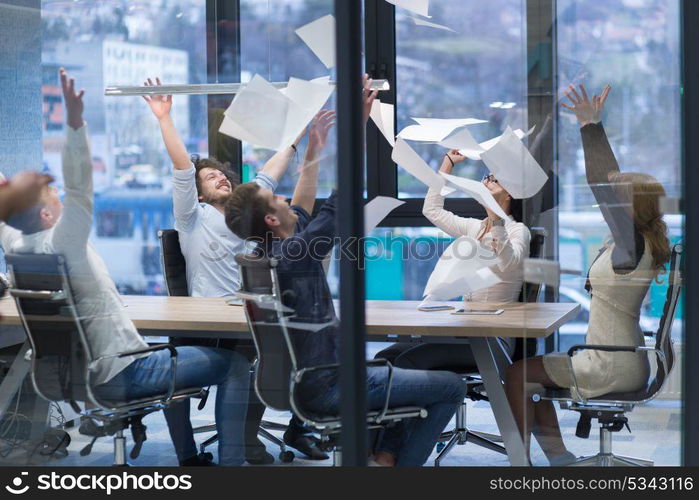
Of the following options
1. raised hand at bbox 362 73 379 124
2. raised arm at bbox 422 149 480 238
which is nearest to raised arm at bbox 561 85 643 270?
raised hand at bbox 362 73 379 124

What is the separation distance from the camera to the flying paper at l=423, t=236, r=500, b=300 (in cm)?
416

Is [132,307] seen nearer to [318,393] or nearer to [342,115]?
[318,393]

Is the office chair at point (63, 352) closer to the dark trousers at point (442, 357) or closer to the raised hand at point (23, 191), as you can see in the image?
the raised hand at point (23, 191)

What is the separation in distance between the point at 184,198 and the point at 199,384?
0.63 m

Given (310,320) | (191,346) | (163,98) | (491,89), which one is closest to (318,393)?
(310,320)

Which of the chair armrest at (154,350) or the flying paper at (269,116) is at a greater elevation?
the flying paper at (269,116)

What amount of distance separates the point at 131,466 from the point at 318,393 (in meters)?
0.67

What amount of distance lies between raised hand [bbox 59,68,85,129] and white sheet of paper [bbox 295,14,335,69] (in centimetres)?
76

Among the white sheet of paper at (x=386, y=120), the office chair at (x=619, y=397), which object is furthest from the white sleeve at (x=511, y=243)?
the white sheet of paper at (x=386, y=120)

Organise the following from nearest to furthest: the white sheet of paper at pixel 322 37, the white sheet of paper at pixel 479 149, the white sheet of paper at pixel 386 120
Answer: the white sheet of paper at pixel 322 37 < the white sheet of paper at pixel 479 149 < the white sheet of paper at pixel 386 120

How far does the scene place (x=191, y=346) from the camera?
131 inches

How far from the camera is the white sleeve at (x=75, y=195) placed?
315cm

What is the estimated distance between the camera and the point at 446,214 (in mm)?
4594

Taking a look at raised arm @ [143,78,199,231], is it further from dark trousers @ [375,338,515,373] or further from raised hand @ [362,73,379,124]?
dark trousers @ [375,338,515,373]
